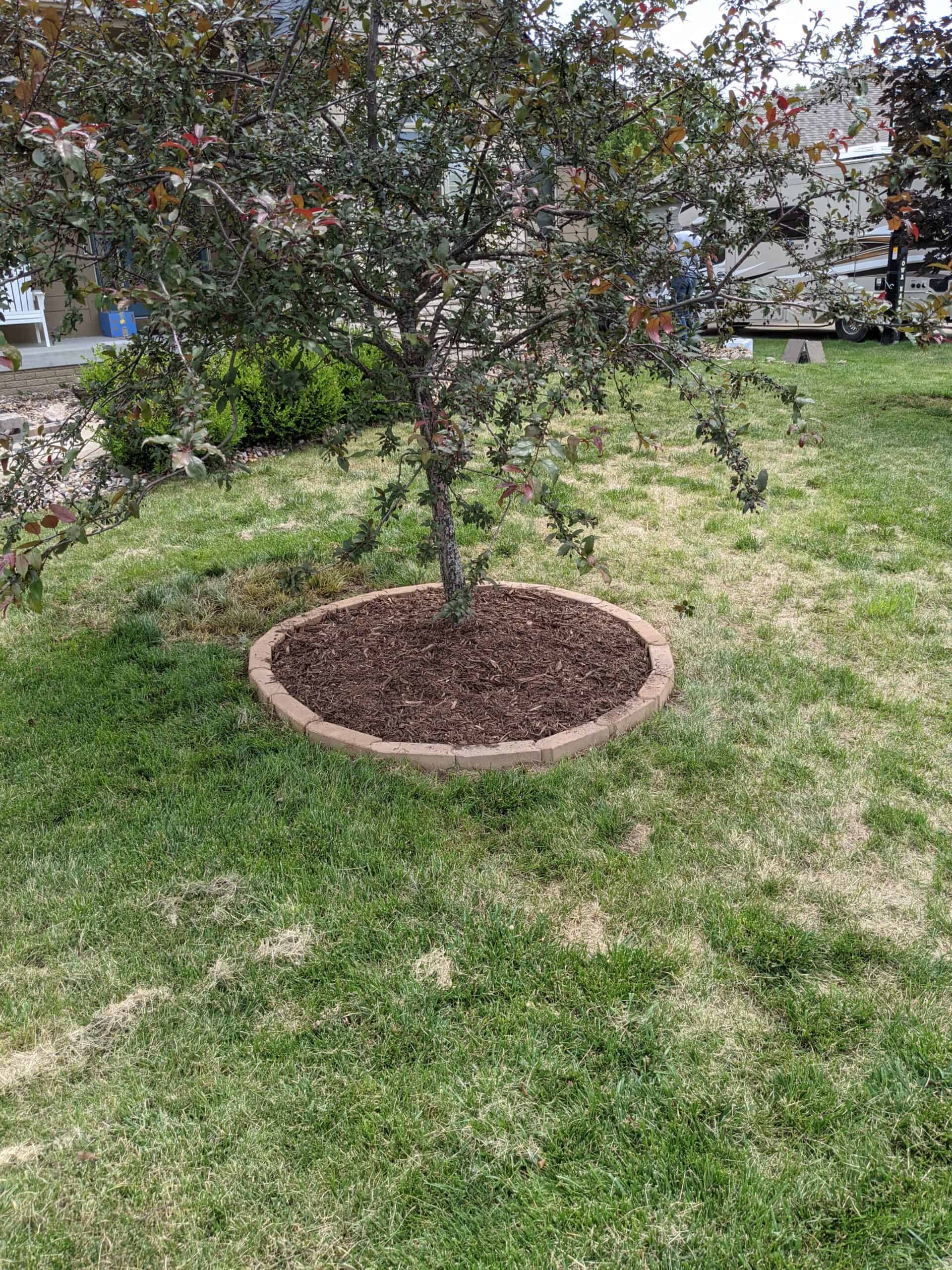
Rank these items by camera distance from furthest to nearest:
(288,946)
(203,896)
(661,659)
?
1. (661,659)
2. (203,896)
3. (288,946)

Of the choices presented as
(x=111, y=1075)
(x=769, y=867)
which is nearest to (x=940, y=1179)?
(x=769, y=867)

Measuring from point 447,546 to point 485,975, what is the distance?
215cm

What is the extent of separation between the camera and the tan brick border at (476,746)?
3.51m

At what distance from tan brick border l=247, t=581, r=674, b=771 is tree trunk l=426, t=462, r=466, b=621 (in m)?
0.86

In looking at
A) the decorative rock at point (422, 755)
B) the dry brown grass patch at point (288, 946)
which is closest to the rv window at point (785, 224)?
the decorative rock at point (422, 755)

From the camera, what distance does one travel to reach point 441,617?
4.26 m

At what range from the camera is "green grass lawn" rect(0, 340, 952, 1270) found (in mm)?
1948

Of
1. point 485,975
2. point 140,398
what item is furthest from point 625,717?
point 140,398

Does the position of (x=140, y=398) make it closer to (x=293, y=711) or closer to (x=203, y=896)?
(x=293, y=711)

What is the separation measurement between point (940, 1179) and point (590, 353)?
2.41 m

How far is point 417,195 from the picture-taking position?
351 cm

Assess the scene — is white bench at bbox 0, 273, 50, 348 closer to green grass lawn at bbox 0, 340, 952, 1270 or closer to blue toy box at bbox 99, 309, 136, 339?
blue toy box at bbox 99, 309, 136, 339

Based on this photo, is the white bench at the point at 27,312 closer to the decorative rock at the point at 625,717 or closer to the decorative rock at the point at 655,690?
the decorative rock at the point at 655,690

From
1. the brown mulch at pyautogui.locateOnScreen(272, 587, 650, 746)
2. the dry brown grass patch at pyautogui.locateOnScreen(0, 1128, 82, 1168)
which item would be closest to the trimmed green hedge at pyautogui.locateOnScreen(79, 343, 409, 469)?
the brown mulch at pyautogui.locateOnScreen(272, 587, 650, 746)
